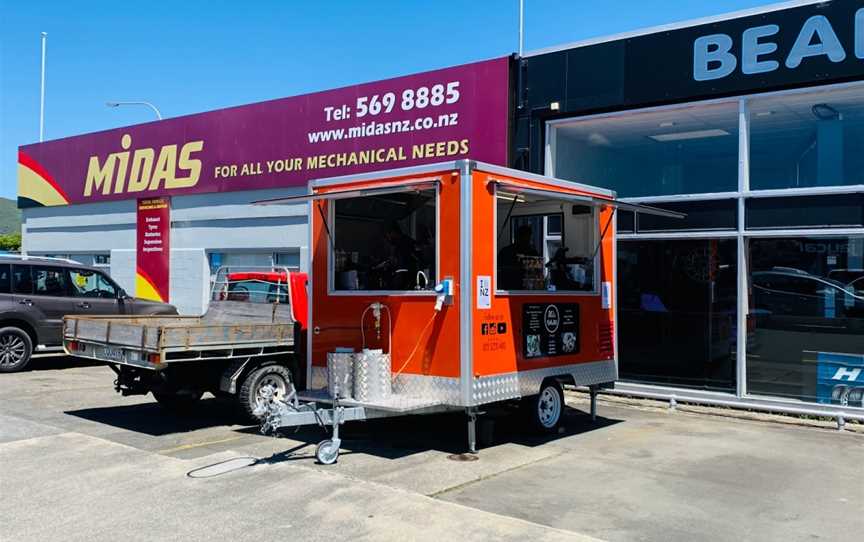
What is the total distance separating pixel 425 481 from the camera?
6.46m

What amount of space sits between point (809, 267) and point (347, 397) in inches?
247

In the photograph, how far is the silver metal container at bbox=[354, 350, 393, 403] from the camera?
7.54m

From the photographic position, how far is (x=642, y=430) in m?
8.95

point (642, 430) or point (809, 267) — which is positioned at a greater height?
point (809, 267)

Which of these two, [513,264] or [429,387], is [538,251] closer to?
[513,264]

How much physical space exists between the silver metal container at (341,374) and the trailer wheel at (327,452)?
67 centimetres

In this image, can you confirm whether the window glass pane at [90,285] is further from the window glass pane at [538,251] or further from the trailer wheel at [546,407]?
the trailer wheel at [546,407]

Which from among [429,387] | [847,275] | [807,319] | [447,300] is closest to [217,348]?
[429,387]

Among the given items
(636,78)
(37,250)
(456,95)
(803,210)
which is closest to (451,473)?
(803,210)

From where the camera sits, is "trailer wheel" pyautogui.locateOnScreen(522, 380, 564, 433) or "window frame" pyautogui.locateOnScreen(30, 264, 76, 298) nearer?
"trailer wheel" pyautogui.locateOnScreen(522, 380, 564, 433)

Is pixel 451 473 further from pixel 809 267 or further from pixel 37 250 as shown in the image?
pixel 37 250

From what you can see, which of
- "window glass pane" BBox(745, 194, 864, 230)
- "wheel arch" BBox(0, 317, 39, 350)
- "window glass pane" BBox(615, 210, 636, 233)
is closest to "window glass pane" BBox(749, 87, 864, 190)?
"window glass pane" BBox(745, 194, 864, 230)

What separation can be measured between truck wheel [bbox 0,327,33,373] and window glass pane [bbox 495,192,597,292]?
8766mm

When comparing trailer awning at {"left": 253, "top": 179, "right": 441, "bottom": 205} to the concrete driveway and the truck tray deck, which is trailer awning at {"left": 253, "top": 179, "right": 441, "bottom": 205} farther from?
the concrete driveway
